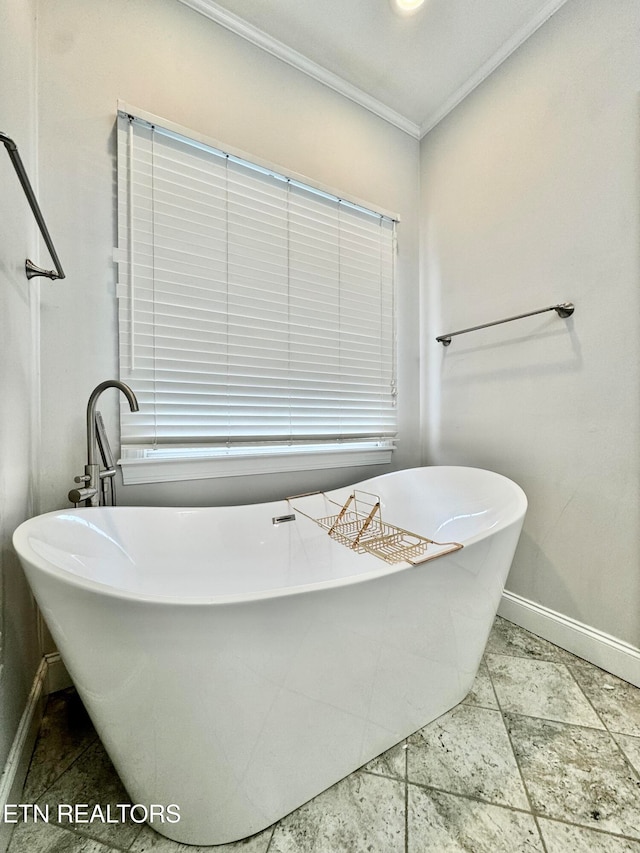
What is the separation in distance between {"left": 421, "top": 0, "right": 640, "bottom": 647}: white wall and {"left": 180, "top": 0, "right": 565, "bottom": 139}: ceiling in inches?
4.0

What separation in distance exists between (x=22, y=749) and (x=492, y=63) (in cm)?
328

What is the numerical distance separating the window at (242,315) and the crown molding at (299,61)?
1.99ft

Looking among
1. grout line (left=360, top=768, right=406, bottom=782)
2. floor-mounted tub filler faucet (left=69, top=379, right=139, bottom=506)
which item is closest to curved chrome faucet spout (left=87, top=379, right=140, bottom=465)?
floor-mounted tub filler faucet (left=69, top=379, right=139, bottom=506)

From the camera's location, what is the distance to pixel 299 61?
5.77 ft

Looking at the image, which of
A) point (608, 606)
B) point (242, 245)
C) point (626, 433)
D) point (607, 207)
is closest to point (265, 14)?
point (242, 245)

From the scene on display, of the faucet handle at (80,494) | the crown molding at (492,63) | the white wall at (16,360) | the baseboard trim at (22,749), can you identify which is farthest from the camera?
the crown molding at (492,63)

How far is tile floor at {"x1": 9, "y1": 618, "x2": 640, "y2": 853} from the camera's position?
0.78 m

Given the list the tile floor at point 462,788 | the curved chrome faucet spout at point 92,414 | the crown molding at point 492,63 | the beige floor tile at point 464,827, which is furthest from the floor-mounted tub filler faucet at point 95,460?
the crown molding at point 492,63

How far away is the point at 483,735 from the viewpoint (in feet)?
3.44

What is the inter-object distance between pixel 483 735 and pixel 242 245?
6.81ft

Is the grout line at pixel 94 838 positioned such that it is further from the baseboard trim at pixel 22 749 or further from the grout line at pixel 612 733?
the grout line at pixel 612 733

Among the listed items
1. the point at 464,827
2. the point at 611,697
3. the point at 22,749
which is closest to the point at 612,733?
the point at 611,697

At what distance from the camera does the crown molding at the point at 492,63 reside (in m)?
1.55

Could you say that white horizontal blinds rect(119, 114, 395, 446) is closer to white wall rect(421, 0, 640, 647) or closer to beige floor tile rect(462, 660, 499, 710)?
white wall rect(421, 0, 640, 647)
